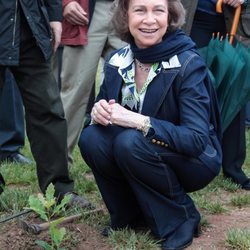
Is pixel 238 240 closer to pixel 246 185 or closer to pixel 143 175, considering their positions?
pixel 143 175

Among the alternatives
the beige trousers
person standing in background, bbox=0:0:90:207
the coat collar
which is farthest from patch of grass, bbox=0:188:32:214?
the coat collar

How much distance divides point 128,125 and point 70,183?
0.87 metres

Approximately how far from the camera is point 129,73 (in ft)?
11.6

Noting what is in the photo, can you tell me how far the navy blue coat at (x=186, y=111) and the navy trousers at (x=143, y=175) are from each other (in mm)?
73

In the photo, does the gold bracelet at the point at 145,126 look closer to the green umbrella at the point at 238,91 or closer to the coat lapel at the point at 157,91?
the coat lapel at the point at 157,91

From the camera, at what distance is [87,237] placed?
353 cm

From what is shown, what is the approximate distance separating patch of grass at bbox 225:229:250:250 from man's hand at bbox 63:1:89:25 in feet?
6.39

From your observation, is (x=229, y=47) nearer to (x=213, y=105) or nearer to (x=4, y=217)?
(x=213, y=105)

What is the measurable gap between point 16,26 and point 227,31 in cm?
170

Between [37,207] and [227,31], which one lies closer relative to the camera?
[37,207]

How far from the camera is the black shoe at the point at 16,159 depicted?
5332 mm

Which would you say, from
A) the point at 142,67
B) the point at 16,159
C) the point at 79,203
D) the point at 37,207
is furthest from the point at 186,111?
the point at 16,159

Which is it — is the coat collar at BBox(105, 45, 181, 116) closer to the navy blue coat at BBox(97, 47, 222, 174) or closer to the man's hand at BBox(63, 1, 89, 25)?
the navy blue coat at BBox(97, 47, 222, 174)

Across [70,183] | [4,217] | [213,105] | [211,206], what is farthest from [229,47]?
[4,217]
